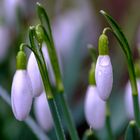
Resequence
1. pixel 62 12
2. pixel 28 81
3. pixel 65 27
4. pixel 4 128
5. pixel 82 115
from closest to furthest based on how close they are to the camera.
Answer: pixel 28 81
pixel 4 128
pixel 82 115
pixel 65 27
pixel 62 12

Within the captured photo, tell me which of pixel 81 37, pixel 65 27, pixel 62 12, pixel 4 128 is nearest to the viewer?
pixel 4 128

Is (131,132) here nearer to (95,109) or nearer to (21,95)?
(95,109)

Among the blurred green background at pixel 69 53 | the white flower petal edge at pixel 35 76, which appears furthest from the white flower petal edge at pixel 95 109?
the blurred green background at pixel 69 53

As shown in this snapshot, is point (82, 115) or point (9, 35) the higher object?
point (9, 35)

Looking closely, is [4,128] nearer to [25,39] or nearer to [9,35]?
[25,39]

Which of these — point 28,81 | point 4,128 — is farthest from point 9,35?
point 28,81

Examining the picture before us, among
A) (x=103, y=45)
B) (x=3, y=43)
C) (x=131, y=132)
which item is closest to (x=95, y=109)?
(x=131, y=132)

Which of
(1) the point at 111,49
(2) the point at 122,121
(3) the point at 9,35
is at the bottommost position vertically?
(2) the point at 122,121

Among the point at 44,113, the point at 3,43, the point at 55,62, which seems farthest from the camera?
the point at 3,43
